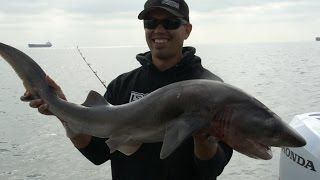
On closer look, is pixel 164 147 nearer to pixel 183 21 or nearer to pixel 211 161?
pixel 211 161

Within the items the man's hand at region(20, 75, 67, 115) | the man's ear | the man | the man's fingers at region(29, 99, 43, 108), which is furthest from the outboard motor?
the man's fingers at region(29, 99, 43, 108)

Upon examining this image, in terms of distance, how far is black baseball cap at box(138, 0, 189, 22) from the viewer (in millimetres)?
4105

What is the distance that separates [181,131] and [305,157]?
4.19 m

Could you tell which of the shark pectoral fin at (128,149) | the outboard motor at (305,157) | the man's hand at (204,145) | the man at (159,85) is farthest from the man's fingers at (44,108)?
the outboard motor at (305,157)

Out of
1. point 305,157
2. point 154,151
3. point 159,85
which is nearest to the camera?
point 154,151

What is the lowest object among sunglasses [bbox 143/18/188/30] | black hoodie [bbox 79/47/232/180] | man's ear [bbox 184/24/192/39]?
black hoodie [bbox 79/47/232/180]

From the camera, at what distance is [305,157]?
674 centimetres

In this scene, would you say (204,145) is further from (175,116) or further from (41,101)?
(41,101)

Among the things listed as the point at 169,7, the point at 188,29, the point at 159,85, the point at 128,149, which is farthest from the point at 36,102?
the point at 188,29

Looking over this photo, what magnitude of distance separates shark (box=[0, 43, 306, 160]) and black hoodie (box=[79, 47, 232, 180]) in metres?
0.32

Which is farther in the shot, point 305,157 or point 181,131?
point 305,157

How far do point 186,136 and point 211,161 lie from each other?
25.5 inches

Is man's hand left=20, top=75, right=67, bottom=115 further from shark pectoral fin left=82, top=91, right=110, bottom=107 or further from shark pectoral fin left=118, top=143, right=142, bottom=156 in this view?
shark pectoral fin left=118, top=143, right=142, bottom=156

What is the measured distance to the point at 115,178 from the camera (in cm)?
425
